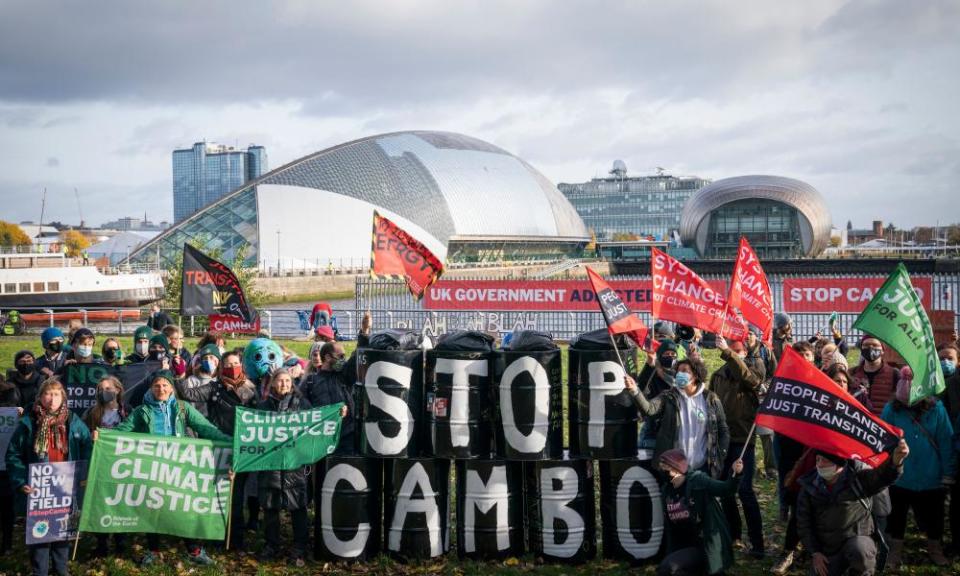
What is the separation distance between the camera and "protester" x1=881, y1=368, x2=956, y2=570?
22.7 feet

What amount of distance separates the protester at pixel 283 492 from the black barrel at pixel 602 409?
2.30 m

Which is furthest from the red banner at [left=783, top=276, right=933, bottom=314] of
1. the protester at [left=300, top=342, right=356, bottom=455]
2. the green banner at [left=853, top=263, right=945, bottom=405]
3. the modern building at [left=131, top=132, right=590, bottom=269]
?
the modern building at [left=131, top=132, right=590, bottom=269]

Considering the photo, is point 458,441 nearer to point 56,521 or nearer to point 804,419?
point 804,419

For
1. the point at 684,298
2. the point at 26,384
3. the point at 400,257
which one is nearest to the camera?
the point at 26,384

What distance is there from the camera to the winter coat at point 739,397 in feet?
25.6

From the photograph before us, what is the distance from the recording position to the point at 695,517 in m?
6.66

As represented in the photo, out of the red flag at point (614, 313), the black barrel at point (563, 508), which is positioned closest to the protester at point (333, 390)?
the black barrel at point (563, 508)

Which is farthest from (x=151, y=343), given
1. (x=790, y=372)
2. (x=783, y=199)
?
(x=783, y=199)

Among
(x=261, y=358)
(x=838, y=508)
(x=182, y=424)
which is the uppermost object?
(x=261, y=358)

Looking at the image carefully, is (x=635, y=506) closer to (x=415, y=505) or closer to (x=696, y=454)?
(x=696, y=454)

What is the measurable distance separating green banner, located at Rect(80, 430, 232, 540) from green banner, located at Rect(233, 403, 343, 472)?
0.22 m

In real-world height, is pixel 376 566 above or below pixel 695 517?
below

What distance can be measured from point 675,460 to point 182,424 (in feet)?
13.3

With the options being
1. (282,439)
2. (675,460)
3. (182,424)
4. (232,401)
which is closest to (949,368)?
(675,460)
